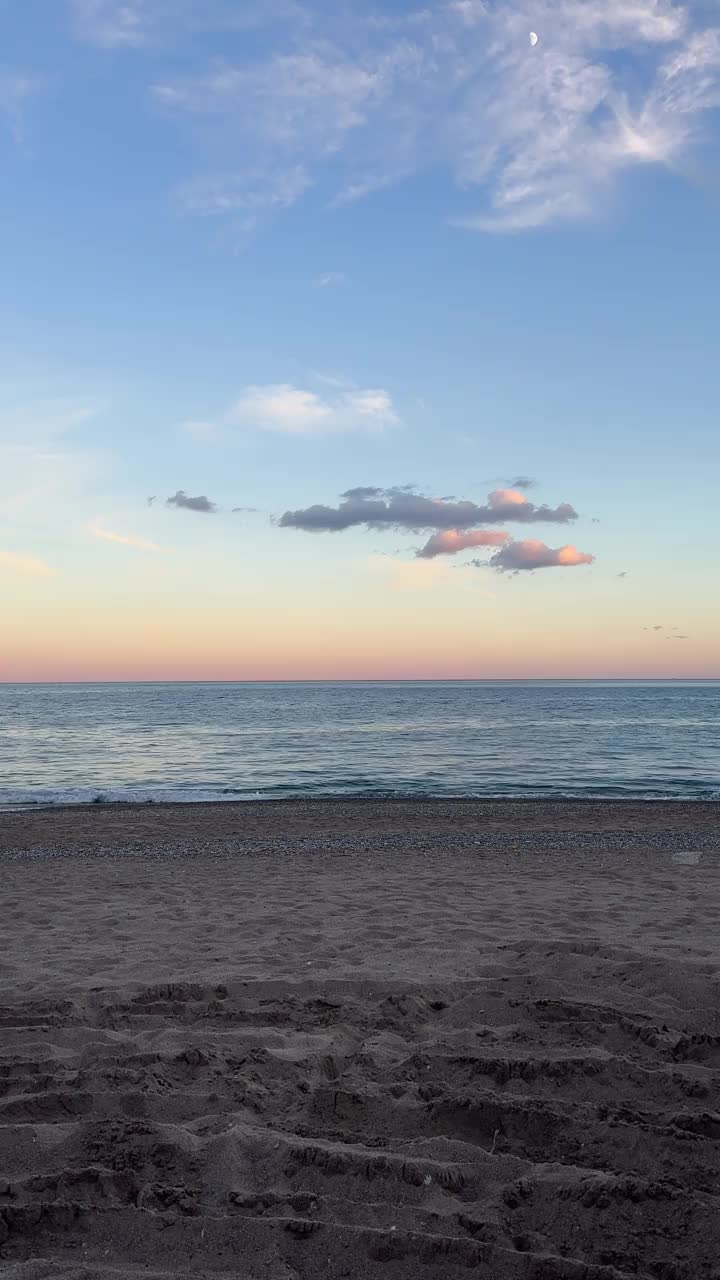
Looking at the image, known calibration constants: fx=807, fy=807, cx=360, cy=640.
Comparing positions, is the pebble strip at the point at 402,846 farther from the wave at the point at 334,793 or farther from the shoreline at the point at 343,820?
the wave at the point at 334,793

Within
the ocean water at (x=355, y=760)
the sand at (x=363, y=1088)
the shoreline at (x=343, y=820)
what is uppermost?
the sand at (x=363, y=1088)

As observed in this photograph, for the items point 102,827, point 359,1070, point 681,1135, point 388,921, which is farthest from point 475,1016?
point 102,827

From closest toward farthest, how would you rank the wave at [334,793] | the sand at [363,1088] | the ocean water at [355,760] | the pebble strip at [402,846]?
the sand at [363,1088], the pebble strip at [402,846], the wave at [334,793], the ocean water at [355,760]

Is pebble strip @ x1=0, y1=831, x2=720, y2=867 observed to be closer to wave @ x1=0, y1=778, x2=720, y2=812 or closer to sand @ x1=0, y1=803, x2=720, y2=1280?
sand @ x1=0, y1=803, x2=720, y2=1280

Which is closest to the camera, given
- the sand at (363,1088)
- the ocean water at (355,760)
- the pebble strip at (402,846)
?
the sand at (363,1088)

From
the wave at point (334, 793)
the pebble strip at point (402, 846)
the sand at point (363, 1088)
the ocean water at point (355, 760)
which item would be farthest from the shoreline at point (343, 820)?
the sand at point (363, 1088)

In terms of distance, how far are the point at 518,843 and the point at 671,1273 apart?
41.2ft

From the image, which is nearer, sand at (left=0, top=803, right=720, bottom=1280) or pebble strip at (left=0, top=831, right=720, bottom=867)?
sand at (left=0, top=803, right=720, bottom=1280)

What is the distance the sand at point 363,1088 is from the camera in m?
3.41

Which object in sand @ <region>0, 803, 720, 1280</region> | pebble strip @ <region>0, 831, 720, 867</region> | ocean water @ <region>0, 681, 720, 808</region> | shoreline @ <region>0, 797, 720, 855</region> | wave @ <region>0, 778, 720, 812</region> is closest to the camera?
Answer: sand @ <region>0, 803, 720, 1280</region>

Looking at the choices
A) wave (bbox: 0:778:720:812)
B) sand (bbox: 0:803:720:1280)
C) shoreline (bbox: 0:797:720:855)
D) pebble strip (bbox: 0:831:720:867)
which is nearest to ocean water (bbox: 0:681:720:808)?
wave (bbox: 0:778:720:812)

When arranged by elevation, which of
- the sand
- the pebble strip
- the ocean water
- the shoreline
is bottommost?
the ocean water

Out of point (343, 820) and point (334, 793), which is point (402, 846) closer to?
point (343, 820)

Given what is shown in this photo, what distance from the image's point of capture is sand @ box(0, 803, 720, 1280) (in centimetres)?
341
